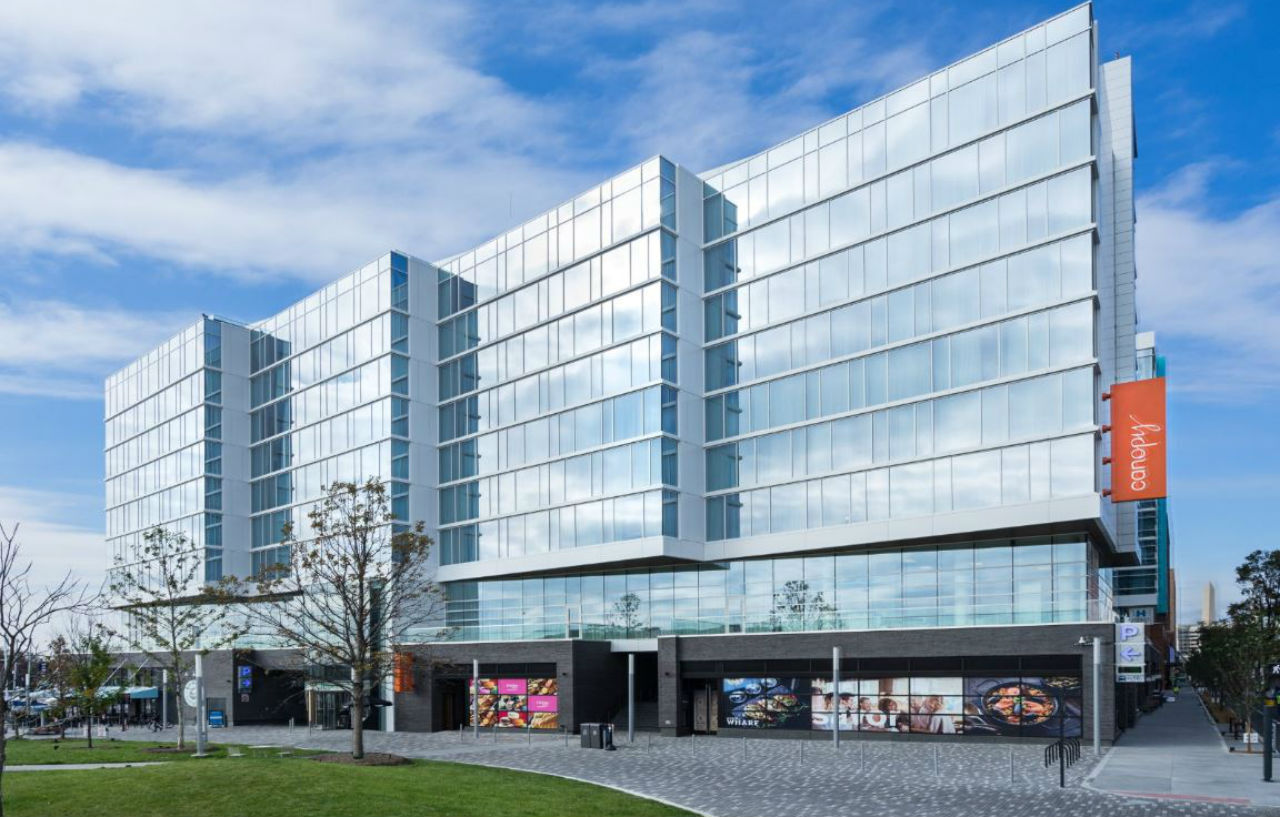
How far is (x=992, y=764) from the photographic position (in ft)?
116

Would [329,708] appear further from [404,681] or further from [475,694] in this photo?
[475,694]

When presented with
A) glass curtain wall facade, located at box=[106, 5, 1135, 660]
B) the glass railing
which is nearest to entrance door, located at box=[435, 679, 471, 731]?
the glass railing

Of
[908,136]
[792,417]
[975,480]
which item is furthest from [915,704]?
[908,136]

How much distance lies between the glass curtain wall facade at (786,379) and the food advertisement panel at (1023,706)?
2.42 meters

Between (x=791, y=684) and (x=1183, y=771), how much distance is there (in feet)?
59.4

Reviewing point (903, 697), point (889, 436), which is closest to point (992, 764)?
point (903, 697)

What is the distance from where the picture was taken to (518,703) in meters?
55.1

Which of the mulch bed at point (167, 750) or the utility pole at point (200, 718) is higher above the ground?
the utility pole at point (200, 718)

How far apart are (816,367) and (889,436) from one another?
5.29m

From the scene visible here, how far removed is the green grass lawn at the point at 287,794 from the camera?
24422 millimetres

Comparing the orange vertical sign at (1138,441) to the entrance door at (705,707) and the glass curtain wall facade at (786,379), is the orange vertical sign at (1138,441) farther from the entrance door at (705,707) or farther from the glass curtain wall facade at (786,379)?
the entrance door at (705,707)

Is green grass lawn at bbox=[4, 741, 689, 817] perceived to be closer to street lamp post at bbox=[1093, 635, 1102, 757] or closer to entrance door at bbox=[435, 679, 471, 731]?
street lamp post at bbox=[1093, 635, 1102, 757]

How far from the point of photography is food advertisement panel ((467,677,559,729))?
177 feet

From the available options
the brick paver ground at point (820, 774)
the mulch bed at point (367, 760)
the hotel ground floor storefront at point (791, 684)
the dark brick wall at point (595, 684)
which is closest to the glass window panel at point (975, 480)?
the hotel ground floor storefront at point (791, 684)
